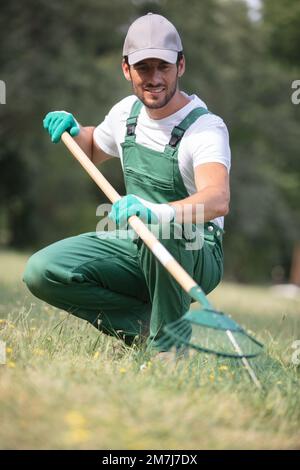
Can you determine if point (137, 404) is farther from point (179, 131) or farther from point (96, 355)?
point (179, 131)

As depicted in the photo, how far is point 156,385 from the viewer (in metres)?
3.12

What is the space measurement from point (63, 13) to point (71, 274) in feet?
55.0

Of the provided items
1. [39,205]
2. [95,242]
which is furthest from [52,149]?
[95,242]

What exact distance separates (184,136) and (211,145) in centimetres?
23

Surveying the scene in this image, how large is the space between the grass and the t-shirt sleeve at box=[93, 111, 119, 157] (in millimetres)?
1348

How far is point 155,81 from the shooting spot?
399 centimetres

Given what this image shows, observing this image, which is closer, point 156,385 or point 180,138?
point 156,385

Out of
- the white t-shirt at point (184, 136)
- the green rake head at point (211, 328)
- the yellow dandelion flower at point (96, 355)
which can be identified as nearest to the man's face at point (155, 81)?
the white t-shirt at point (184, 136)

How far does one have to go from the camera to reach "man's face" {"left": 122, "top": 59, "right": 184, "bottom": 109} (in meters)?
4.00

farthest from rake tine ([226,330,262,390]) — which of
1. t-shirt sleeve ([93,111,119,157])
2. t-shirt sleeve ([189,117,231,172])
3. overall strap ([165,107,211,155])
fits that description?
t-shirt sleeve ([93,111,119,157])

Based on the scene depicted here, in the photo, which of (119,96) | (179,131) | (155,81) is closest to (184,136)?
(179,131)

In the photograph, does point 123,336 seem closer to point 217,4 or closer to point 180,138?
point 180,138

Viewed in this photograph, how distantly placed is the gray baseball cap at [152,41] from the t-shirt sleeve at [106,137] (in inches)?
21.5

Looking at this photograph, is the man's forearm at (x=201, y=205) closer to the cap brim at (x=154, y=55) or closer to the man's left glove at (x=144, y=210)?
the man's left glove at (x=144, y=210)
